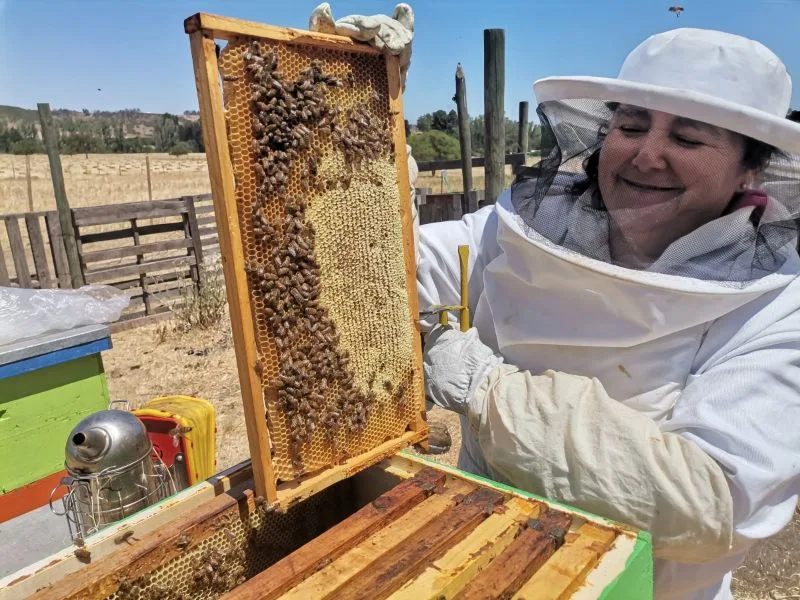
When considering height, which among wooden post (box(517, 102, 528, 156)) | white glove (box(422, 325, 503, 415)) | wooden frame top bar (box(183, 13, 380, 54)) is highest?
wooden post (box(517, 102, 528, 156))

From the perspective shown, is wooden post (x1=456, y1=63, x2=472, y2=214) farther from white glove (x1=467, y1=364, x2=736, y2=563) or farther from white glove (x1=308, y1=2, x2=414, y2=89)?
white glove (x1=467, y1=364, x2=736, y2=563)

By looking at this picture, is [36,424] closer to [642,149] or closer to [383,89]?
[383,89]

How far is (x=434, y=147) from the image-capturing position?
2875 cm

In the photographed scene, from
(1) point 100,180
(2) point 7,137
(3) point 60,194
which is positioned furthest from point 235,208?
(2) point 7,137

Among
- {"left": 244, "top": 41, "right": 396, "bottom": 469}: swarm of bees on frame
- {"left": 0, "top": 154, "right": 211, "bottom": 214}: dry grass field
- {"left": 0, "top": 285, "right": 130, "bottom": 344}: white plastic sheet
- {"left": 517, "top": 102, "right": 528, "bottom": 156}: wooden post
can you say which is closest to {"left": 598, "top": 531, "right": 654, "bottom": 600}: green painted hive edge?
{"left": 244, "top": 41, "right": 396, "bottom": 469}: swarm of bees on frame

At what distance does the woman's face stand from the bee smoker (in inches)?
65.7

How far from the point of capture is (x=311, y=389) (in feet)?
4.94

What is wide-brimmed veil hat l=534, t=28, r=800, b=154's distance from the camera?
1514 mm

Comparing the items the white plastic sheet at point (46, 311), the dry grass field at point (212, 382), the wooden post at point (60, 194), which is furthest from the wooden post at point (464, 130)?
the white plastic sheet at point (46, 311)

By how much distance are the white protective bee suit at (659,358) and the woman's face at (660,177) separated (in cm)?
9

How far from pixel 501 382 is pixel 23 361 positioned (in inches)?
87.4

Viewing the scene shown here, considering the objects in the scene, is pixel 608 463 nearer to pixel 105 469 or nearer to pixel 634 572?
pixel 634 572

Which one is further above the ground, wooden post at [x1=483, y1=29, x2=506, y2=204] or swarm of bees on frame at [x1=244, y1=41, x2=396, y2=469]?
wooden post at [x1=483, y1=29, x2=506, y2=204]

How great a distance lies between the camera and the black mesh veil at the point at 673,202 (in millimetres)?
1677
